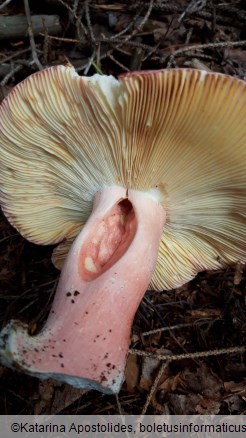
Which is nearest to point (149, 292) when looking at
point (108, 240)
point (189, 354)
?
point (189, 354)

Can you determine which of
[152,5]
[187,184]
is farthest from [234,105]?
[152,5]

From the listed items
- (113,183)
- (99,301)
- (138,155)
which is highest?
(138,155)

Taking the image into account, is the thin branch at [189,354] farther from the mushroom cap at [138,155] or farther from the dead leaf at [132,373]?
the mushroom cap at [138,155]

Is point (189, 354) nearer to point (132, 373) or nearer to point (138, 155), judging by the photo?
→ point (132, 373)


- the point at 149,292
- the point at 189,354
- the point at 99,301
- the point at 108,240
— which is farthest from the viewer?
the point at 149,292

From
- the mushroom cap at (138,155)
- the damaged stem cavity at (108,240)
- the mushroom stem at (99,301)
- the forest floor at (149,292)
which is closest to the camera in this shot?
the mushroom cap at (138,155)

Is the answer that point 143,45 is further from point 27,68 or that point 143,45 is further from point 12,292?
point 12,292

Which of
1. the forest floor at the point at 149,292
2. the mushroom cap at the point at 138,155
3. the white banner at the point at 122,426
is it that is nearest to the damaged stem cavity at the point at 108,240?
the mushroom cap at the point at 138,155
